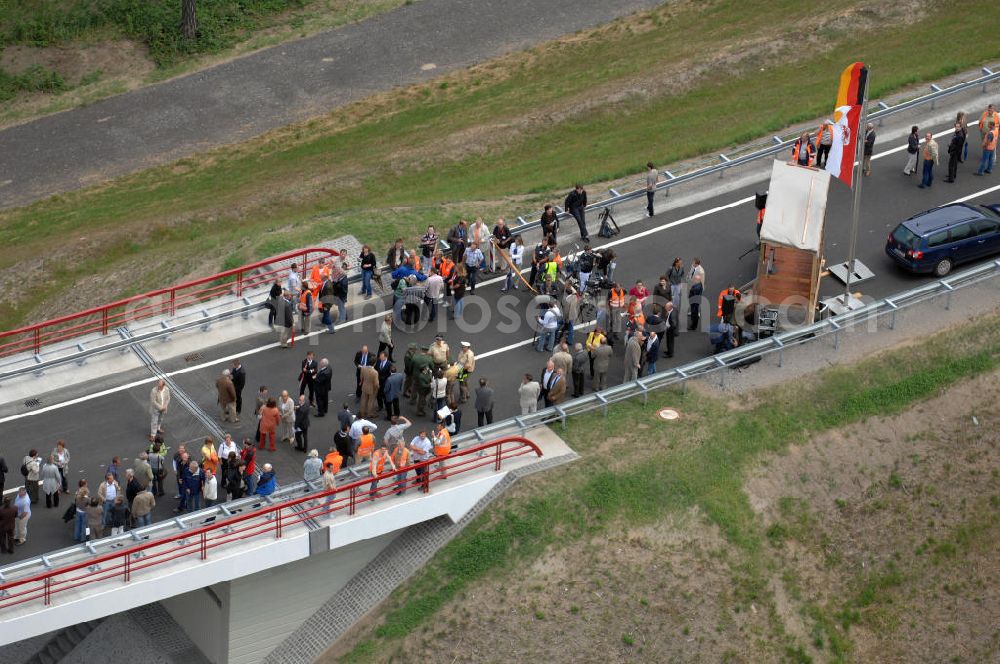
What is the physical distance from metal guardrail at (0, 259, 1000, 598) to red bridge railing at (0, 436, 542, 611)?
237 millimetres

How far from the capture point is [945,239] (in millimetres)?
35375

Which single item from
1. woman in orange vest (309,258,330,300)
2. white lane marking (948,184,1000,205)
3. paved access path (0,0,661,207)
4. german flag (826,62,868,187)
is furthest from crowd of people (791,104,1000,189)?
paved access path (0,0,661,207)

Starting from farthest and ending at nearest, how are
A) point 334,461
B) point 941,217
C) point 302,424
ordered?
point 941,217
point 302,424
point 334,461

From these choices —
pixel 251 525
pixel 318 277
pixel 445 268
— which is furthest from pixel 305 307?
pixel 251 525

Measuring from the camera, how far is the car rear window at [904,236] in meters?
35.4

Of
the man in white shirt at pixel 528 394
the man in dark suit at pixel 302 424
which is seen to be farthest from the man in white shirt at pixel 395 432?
the man in white shirt at pixel 528 394

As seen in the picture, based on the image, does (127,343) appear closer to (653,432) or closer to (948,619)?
(653,432)

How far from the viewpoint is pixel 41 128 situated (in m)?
55.3

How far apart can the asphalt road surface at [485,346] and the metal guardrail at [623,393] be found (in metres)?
0.85

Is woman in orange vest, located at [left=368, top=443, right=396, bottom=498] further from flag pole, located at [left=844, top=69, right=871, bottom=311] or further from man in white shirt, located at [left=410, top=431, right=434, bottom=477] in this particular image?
flag pole, located at [left=844, top=69, right=871, bottom=311]

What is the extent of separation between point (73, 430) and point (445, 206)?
540 inches

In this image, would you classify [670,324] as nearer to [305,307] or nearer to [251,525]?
[305,307]

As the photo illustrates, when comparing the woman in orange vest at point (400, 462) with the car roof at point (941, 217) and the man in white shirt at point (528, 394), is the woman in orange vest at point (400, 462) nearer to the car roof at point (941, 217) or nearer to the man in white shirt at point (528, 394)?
the man in white shirt at point (528, 394)

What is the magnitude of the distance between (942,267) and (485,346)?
1155 cm
